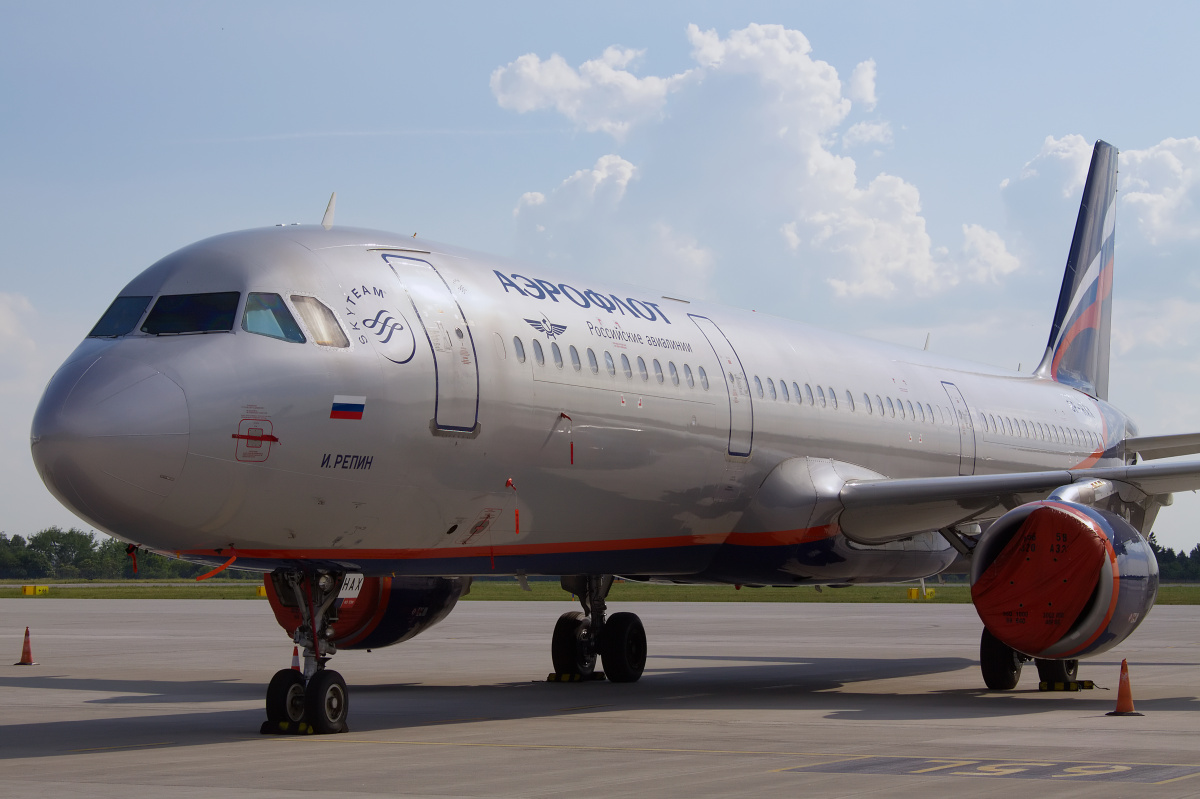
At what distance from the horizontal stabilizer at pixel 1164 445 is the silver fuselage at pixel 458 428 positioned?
20.2 feet

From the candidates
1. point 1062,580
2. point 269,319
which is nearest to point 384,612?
point 269,319

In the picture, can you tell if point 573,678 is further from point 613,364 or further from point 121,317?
point 121,317

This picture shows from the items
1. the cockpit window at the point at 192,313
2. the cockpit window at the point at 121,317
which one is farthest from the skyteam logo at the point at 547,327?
the cockpit window at the point at 121,317

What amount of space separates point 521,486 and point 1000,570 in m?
5.12

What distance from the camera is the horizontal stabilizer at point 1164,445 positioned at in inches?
886

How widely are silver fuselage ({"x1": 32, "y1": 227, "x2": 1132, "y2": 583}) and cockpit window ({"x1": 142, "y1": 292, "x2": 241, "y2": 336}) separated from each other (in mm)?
135

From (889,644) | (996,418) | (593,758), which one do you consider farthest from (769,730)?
(889,644)

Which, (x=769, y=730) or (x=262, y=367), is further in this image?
(x=769, y=730)

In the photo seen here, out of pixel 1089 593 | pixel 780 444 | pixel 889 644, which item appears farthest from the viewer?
pixel 889 644

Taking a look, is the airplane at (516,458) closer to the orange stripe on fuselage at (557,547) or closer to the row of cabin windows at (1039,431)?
the orange stripe on fuselage at (557,547)

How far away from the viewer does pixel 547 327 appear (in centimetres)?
1372

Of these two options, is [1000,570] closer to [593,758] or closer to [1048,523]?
[1048,523]

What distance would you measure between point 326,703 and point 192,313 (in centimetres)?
339

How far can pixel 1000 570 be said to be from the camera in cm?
1455
